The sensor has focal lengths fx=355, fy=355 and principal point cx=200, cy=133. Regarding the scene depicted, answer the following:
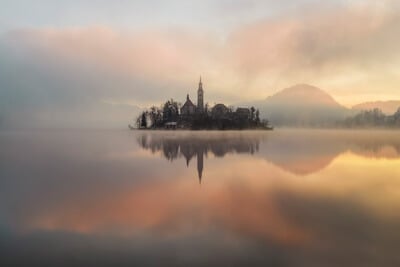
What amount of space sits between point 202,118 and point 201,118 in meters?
0.41

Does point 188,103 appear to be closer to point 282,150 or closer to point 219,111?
point 219,111

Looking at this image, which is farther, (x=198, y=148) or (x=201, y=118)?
(x=201, y=118)

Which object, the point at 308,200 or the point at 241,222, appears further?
the point at 308,200

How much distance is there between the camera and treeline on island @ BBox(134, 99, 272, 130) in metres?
146

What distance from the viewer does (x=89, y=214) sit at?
42.7 feet

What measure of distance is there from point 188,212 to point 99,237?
3.89 meters

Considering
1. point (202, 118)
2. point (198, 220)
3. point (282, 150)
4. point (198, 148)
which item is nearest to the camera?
point (198, 220)

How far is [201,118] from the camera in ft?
479

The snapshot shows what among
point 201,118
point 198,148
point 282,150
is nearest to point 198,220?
point 198,148

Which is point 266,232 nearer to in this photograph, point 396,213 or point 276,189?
point 396,213

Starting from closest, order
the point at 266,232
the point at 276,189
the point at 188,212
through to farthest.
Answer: the point at 266,232 < the point at 188,212 < the point at 276,189

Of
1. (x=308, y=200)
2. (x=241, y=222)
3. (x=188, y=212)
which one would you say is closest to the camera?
(x=241, y=222)

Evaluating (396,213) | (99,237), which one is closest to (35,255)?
(99,237)

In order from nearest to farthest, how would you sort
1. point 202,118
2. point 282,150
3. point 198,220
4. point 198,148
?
1. point 198,220
2. point 282,150
3. point 198,148
4. point 202,118
